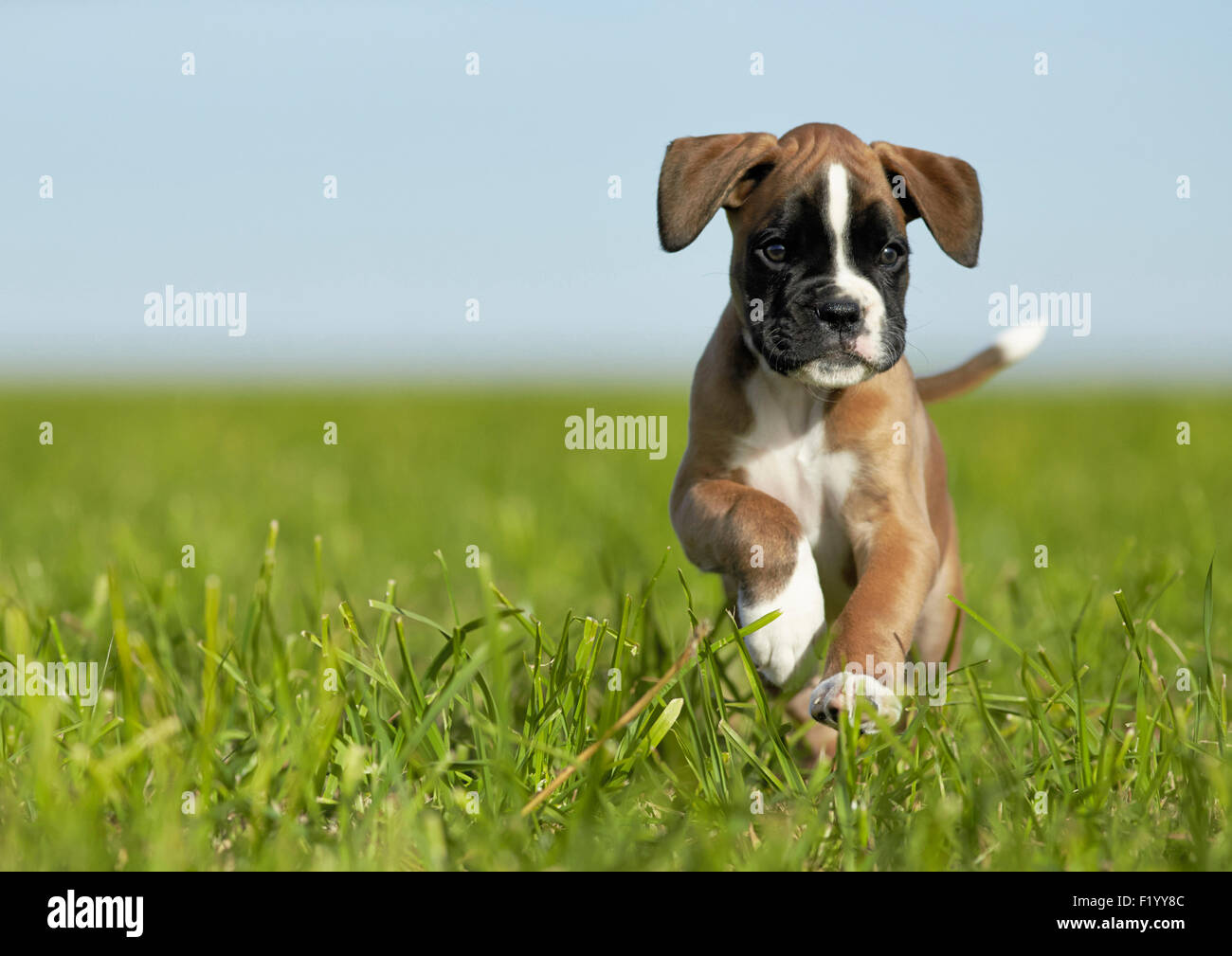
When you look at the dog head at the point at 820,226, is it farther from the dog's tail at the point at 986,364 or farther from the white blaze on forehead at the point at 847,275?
the dog's tail at the point at 986,364

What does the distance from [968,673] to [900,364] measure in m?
0.94

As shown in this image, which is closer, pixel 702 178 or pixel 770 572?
pixel 770 572

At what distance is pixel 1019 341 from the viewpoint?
4527 mm

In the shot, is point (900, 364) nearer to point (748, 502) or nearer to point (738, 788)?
point (748, 502)

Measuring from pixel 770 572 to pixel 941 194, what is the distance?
1.19 m

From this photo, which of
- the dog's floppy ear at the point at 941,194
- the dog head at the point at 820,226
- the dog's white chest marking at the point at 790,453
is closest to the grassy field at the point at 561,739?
the dog's white chest marking at the point at 790,453

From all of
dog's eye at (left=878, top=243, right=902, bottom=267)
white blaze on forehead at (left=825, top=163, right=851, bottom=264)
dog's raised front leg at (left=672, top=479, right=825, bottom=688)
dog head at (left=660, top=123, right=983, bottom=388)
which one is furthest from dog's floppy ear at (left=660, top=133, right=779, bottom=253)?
dog's raised front leg at (left=672, top=479, right=825, bottom=688)

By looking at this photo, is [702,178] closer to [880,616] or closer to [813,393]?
[813,393]

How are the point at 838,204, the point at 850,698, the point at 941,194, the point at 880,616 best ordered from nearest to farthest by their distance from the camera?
the point at 850,698 < the point at 880,616 < the point at 838,204 < the point at 941,194

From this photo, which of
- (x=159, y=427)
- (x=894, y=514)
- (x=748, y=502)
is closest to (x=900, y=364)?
(x=894, y=514)

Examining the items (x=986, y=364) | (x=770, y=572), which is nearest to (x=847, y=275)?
(x=770, y=572)

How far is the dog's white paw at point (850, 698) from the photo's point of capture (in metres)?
2.81

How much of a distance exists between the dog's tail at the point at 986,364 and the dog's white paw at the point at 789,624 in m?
1.47
